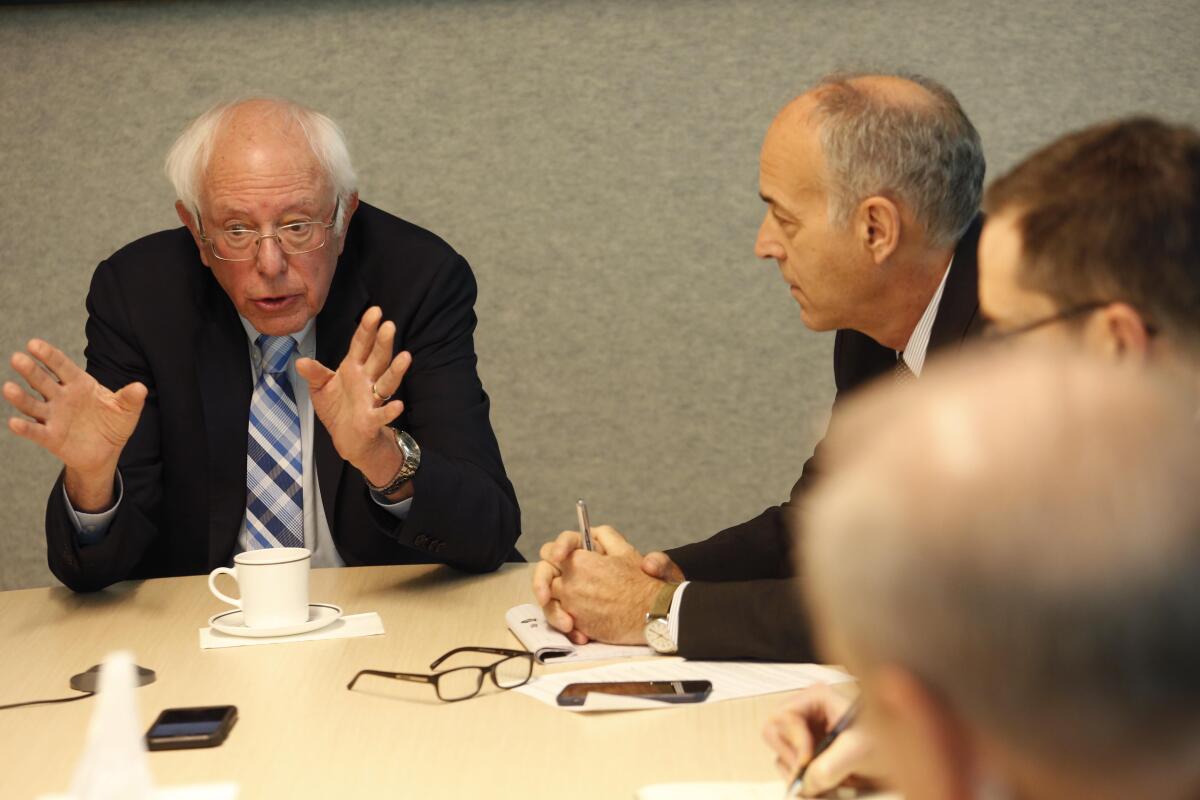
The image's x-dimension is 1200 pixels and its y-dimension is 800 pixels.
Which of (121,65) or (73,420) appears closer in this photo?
(73,420)

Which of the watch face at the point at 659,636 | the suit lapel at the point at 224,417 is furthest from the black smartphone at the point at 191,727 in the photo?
the suit lapel at the point at 224,417

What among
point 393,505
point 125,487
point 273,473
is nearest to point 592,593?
point 393,505

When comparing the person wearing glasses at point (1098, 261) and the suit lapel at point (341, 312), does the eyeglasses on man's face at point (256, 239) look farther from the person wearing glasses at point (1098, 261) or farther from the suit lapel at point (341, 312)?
the person wearing glasses at point (1098, 261)

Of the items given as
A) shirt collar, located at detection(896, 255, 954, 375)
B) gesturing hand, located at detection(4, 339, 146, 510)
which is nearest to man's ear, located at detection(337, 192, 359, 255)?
gesturing hand, located at detection(4, 339, 146, 510)

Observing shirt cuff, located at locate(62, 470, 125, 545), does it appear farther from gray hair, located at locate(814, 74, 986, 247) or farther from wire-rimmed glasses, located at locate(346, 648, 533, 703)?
gray hair, located at locate(814, 74, 986, 247)

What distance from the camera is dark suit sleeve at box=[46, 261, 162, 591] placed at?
6.58 feet

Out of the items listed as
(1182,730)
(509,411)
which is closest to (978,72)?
(509,411)

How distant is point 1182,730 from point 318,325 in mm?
2068

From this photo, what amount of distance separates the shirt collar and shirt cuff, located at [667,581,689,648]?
71cm

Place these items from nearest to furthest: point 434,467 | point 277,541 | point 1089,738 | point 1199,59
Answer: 1. point 1089,738
2. point 434,467
3. point 277,541
4. point 1199,59

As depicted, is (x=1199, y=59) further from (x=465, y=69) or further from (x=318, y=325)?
(x=318, y=325)

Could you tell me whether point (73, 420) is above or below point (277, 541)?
above

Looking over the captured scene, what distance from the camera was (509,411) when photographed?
353 cm

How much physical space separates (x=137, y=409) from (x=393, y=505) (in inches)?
16.1
